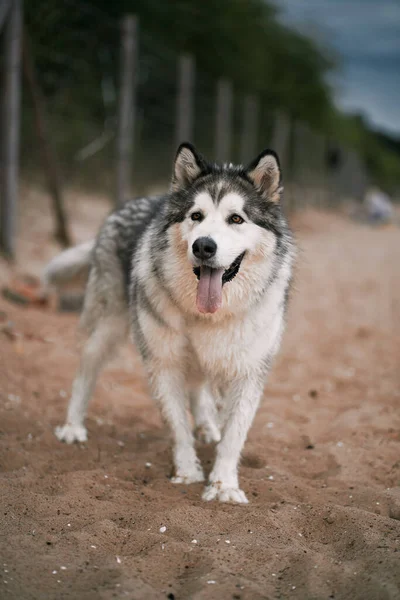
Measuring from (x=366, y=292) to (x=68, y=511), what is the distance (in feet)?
26.7

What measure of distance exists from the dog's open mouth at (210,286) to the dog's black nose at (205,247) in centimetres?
16

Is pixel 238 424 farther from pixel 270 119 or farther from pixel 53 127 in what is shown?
pixel 270 119

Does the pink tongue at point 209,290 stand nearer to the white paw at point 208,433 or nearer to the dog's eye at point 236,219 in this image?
the dog's eye at point 236,219

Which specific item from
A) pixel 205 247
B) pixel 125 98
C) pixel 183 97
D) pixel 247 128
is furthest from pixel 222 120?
pixel 205 247

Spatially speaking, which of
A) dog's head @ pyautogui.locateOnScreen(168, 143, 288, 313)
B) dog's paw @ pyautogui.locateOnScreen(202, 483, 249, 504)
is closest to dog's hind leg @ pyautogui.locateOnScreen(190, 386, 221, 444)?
dog's paw @ pyautogui.locateOnScreen(202, 483, 249, 504)

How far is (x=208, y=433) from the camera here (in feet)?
16.3

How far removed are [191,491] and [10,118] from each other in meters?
5.31

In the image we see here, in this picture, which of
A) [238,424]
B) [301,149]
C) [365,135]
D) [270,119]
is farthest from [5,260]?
[365,135]

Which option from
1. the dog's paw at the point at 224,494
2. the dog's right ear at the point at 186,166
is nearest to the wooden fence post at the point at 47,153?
A: the dog's right ear at the point at 186,166

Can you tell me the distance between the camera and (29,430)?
4.70 m

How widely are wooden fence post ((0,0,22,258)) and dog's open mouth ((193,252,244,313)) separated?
15.6ft

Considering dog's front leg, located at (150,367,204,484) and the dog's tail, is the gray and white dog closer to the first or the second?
dog's front leg, located at (150,367,204,484)

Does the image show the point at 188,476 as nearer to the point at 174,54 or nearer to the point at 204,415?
the point at 204,415

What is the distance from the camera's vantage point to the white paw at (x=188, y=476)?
405 cm
